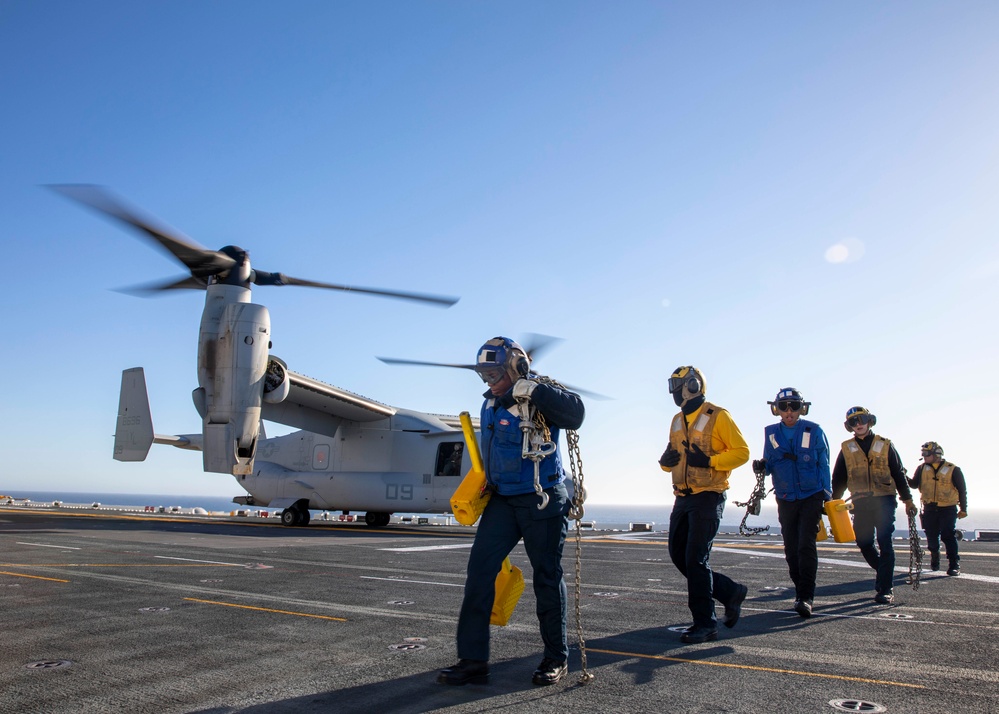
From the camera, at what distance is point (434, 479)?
2264 centimetres

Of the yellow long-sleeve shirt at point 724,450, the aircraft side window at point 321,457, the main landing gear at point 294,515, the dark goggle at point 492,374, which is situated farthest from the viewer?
the aircraft side window at point 321,457

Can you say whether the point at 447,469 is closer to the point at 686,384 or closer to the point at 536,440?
the point at 686,384

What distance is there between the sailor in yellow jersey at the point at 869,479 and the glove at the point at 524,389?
17.8 ft

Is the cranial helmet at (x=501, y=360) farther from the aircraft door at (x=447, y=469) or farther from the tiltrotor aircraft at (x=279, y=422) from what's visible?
the aircraft door at (x=447, y=469)

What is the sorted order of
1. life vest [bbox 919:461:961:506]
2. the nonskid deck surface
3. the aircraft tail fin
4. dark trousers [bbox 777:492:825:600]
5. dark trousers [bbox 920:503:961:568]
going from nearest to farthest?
the nonskid deck surface → dark trousers [bbox 777:492:825:600] → dark trousers [bbox 920:503:961:568] → life vest [bbox 919:461:961:506] → the aircraft tail fin

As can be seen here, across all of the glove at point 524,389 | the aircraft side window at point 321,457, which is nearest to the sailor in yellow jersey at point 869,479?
the glove at point 524,389

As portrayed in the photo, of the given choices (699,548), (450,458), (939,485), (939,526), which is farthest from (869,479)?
(450,458)

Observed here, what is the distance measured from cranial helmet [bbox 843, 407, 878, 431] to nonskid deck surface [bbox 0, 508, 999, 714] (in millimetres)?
1939

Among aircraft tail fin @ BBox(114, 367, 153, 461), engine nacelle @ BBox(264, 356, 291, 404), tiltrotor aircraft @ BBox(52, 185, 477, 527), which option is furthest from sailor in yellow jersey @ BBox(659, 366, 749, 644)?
aircraft tail fin @ BBox(114, 367, 153, 461)

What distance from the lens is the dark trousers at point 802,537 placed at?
6.21m

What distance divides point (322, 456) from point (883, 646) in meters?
22.1

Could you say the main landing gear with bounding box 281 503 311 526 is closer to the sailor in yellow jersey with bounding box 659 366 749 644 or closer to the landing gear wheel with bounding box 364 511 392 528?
the landing gear wheel with bounding box 364 511 392 528

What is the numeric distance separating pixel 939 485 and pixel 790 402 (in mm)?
6289

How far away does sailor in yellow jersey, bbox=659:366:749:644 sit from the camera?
517 cm
